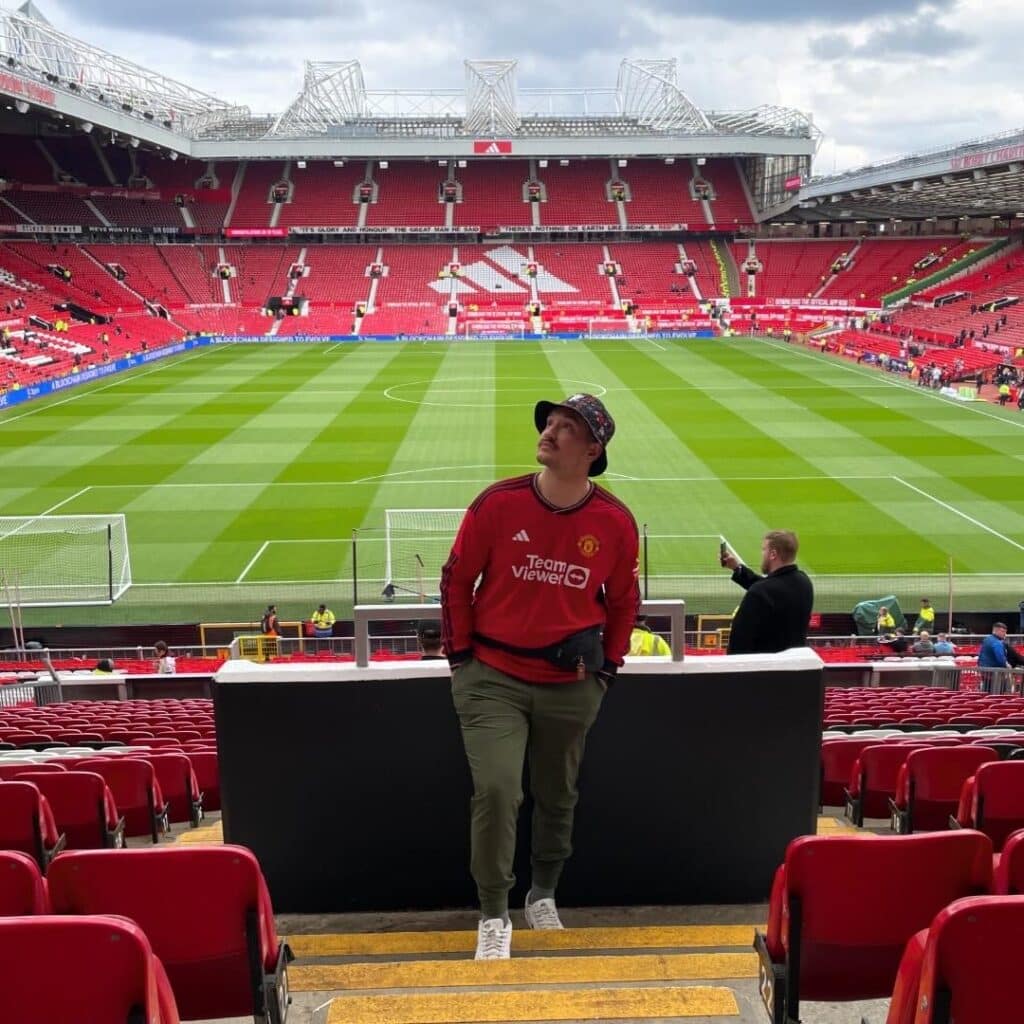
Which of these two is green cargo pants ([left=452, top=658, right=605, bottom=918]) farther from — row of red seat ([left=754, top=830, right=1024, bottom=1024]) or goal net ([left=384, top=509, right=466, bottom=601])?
goal net ([left=384, top=509, right=466, bottom=601])

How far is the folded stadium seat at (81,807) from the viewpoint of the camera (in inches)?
191

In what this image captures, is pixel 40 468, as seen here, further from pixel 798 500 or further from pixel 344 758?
pixel 344 758

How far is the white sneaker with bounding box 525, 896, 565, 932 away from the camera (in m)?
4.38

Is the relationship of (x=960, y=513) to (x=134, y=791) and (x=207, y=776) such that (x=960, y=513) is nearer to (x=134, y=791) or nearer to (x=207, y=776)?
(x=207, y=776)

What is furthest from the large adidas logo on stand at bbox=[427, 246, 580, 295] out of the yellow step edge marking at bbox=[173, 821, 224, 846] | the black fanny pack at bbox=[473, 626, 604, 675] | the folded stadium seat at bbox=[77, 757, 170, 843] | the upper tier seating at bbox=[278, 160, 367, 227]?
the black fanny pack at bbox=[473, 626, 604, 675]

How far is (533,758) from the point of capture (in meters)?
4.27

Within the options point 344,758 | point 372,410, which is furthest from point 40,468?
point 344,758

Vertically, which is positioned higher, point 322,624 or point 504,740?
point 504,740

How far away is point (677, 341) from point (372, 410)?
103 feet

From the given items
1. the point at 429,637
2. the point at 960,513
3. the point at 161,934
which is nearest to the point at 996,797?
the point at 429,637

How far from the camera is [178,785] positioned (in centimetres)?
644

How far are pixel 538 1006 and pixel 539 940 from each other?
0.95 m

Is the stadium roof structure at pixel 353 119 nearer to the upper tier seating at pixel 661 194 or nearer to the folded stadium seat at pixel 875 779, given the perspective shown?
the upper tier seating at pixel 661 194

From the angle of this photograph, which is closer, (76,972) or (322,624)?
(76,972)
